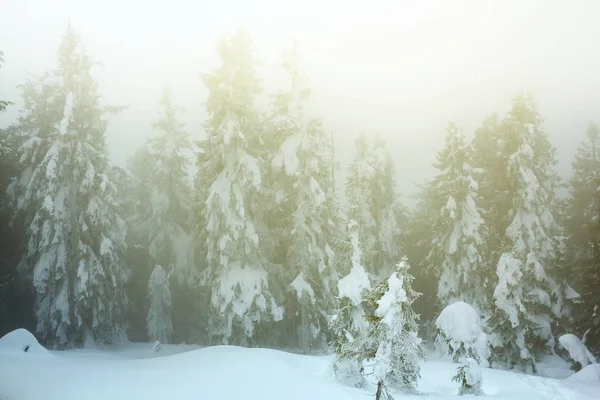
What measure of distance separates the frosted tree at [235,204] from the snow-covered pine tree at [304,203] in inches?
54.0

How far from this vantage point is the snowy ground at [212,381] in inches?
446

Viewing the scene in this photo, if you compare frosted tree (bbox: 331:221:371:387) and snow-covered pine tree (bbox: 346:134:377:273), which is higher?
snow-covered pine tree (bbox: 346:134:377:273)

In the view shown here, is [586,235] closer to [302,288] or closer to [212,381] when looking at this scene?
[302,288]

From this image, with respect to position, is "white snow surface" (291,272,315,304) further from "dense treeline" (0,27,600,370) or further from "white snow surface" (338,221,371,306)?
"white snow surface" (338,221,371,306)

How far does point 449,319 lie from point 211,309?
11390mm

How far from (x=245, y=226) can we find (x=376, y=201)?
14.4 meters

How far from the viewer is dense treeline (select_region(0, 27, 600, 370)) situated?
24.1 metres

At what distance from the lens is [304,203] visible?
82.7ft

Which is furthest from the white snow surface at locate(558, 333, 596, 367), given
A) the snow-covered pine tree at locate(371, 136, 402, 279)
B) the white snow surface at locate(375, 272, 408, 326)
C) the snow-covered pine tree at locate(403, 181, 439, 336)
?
the white snow surface at locate(375, 272, 408, 326)

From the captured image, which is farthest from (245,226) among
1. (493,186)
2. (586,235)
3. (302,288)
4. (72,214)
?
(586,235)

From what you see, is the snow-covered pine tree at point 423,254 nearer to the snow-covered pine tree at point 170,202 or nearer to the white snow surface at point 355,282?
the snow-covered pine tree at point 170,202

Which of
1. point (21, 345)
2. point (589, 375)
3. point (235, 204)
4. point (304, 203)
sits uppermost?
point (304, 203)

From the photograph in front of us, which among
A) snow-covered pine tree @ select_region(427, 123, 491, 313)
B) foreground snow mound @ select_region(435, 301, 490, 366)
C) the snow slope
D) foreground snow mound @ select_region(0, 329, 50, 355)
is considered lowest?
foreground snow mound @ select_region(0, 329, 50, 355)

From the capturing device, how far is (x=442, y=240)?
1192 inches
